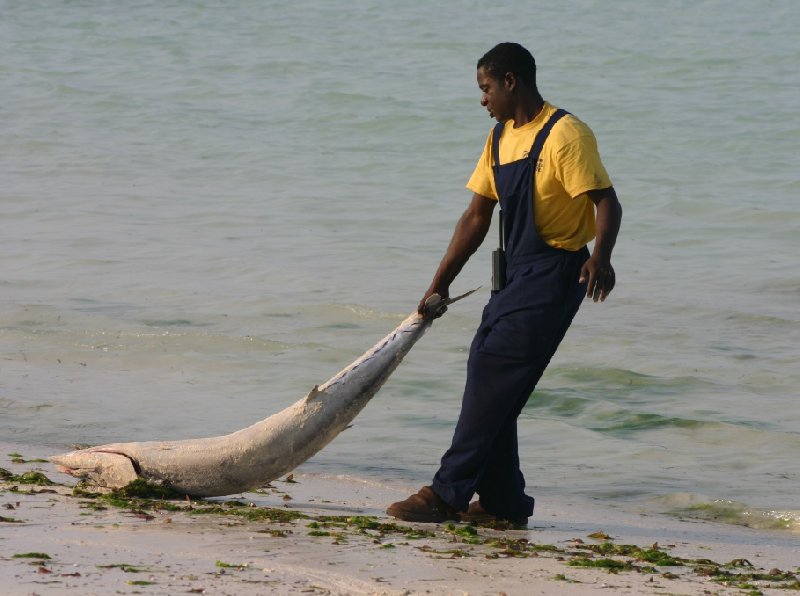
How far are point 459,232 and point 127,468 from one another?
1429 mm

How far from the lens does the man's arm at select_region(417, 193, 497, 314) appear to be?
478cm

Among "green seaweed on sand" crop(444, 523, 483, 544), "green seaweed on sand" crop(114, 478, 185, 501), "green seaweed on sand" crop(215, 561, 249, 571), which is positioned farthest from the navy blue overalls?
"green seaweed on sand" crop(215, 561, 249, 571)

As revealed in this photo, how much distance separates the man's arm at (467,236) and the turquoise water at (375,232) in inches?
56.8

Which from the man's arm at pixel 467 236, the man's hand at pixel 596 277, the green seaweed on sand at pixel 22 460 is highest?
the man's arm at pixel 467 236

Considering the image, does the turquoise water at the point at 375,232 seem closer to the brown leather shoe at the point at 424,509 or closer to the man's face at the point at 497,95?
the brown leather shoe at the point at 424,509

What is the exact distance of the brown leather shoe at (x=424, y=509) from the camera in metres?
Result: 4.74

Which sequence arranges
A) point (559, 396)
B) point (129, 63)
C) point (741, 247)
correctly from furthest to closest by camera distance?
point (129, 63)
point (741, 247)
point (559, 396)

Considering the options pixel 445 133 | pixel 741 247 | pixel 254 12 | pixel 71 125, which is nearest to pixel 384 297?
pixel 741 247

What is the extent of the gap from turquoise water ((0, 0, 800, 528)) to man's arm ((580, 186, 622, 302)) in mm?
1739

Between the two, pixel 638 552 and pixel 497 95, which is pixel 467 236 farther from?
pixel 638 552

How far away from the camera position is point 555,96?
74.0ft

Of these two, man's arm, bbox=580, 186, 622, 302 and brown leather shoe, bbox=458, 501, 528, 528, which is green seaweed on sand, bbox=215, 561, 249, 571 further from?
man's arm, bbox=580, 186, 622, 302

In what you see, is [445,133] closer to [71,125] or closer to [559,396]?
[71,125]

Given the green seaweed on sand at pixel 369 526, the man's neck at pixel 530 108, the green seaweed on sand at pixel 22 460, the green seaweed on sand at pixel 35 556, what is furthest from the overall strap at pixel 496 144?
the green seaweed on sand at pixel 22 460
